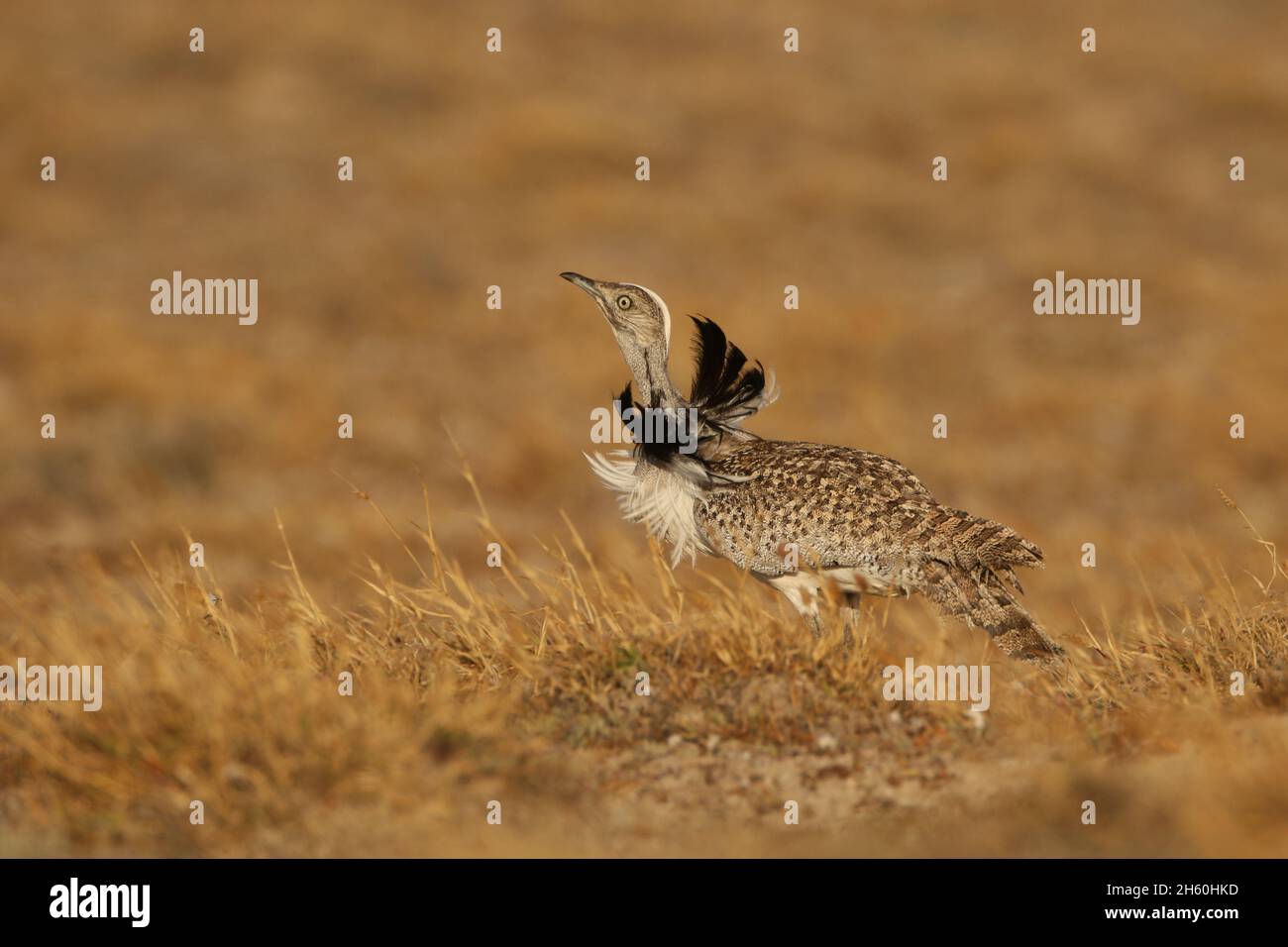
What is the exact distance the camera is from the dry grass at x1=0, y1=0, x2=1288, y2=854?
5.70 meters

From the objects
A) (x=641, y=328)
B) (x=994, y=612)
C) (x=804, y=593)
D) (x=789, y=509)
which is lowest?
(x=994, y=612)

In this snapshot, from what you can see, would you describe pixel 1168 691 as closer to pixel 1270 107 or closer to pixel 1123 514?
pixel 1123 514

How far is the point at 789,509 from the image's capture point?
699cm

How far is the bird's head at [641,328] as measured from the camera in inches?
307

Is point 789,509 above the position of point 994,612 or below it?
above

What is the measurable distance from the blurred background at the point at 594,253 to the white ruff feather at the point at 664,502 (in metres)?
5.67

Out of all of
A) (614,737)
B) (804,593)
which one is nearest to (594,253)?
(804,593)

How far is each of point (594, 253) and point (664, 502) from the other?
1750 cm

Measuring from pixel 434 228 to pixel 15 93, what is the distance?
340 inches

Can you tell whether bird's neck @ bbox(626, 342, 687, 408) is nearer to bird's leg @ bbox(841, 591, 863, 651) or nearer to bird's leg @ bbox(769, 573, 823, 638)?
bird's leg @ bbox(769, 573, 823, 638)

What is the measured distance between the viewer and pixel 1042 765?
232 inches

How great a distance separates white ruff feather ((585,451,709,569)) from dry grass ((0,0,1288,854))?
0.75 ft

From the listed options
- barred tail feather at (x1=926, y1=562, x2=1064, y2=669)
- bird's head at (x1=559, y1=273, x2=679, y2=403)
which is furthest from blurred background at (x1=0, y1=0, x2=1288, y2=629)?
barred tail feather at (x1=926, y1=562, x2=1064, y2=669)

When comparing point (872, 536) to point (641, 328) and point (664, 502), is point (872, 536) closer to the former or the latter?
point (664, 502)
